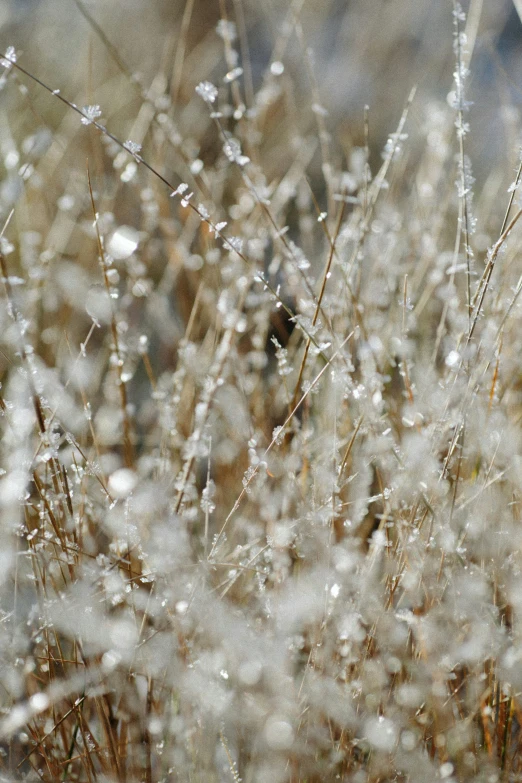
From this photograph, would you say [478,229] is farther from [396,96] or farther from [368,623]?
[396,96]

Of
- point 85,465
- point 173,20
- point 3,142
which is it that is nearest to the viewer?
point 85,465

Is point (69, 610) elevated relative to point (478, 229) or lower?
lower

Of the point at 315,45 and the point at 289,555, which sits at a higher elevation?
the point at 315,45

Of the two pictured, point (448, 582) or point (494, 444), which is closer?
point (448, 582)

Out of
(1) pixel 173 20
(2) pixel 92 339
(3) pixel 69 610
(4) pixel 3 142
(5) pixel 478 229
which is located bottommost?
(3) pixel 69 610

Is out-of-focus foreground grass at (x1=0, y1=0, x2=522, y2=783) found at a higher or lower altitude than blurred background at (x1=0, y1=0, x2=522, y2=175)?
lower

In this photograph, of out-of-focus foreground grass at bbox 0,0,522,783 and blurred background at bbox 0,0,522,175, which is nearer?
out-of-focus foreground grass at bbox 0,0,522,783

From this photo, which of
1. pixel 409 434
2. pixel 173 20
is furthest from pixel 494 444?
pixel 173 20

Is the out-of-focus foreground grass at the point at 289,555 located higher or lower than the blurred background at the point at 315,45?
lower

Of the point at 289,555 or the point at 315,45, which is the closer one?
the point at 289,555

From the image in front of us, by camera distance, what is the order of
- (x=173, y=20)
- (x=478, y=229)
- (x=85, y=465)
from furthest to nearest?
(x=173, y=20)
(x=478, y=229)
(x=85, y=465)

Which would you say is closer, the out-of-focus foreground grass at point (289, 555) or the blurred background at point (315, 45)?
the out-of-focus foreground grass at point (289, 555)
